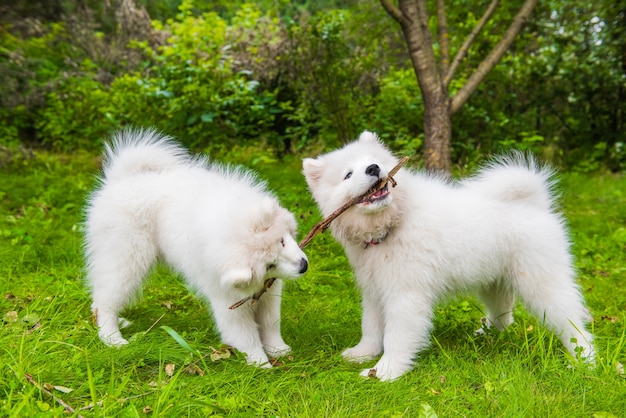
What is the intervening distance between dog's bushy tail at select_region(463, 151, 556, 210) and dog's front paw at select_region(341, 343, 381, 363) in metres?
1.23

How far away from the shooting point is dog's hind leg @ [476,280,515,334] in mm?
3645

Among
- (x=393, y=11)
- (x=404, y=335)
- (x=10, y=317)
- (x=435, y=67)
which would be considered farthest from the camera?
(x=435, y=67)

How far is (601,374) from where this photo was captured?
291 centimetres

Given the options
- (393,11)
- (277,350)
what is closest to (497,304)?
(277,350)

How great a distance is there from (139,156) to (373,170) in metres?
1.83

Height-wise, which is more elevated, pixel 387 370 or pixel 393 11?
pixel 393 11

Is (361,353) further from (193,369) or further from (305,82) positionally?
(305,82)

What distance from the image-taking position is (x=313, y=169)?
335 cm

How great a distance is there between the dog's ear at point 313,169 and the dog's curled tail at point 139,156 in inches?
46.1

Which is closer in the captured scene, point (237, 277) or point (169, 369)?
point (237, 277)

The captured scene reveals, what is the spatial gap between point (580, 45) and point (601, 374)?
9.46 meters

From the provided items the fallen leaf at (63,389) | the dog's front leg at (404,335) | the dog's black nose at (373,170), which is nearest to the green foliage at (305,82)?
the dog's black nose at (373,170)

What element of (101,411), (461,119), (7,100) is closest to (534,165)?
(101,411)

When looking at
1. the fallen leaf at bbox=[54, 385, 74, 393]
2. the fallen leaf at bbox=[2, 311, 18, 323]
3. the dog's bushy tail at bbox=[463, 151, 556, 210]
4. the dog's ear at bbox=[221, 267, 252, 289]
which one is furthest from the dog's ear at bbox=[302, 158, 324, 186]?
the fallen leaf at bbox=[2, 311, 18, 323]
